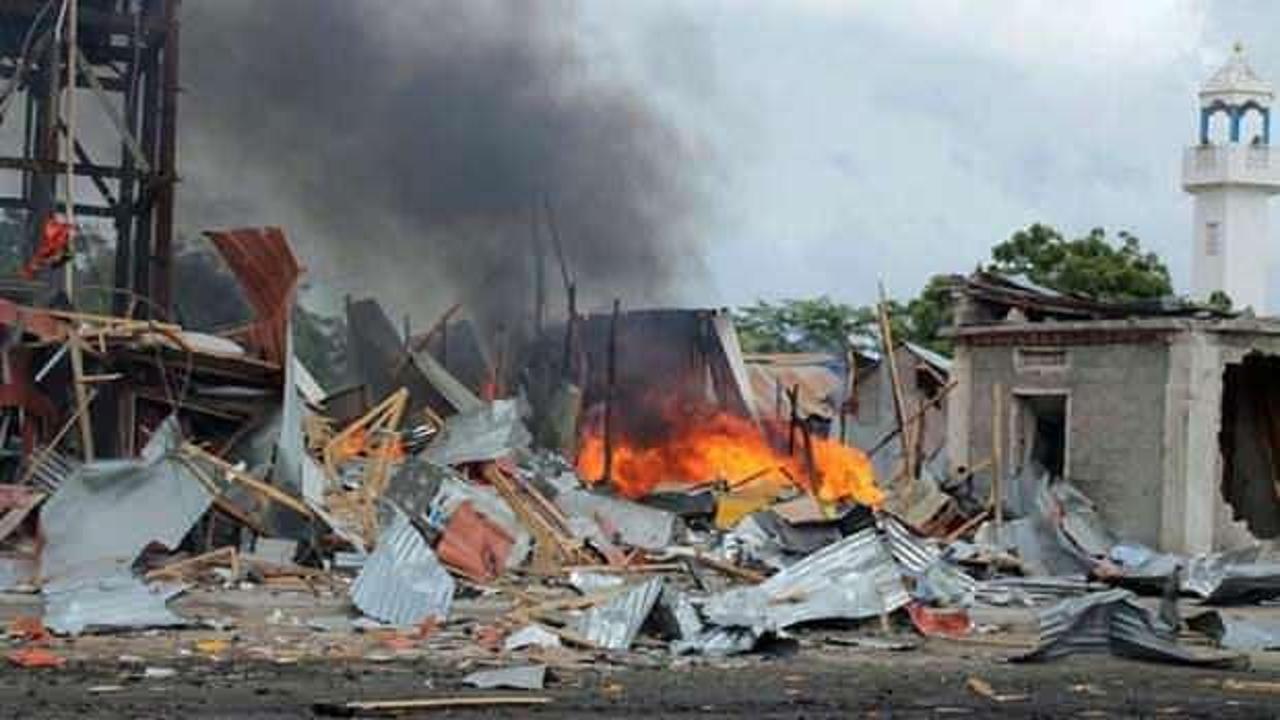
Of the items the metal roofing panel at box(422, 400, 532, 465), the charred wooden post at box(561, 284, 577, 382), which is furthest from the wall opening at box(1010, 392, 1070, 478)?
the charred wooden post at box(561, 284, 577, 382)

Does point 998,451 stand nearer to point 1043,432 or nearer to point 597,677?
point 1043,432

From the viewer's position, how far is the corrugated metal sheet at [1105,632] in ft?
49.9

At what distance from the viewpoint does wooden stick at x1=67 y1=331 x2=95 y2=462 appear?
19.9 m

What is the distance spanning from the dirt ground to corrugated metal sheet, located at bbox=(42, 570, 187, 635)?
0.21 m

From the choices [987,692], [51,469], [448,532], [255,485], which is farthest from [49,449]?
[987,692]

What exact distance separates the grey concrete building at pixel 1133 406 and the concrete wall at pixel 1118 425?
16 millimetres

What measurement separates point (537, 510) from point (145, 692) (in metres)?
9.97

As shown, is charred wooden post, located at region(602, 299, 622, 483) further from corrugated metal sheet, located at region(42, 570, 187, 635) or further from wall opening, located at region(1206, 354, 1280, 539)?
corrugated metal sheet, located at region(42, 570, 187, 635)

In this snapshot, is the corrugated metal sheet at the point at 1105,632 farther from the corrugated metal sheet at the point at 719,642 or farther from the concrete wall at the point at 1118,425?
the concrete wall at the point at 1118,425

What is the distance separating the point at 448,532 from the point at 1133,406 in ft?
26.2

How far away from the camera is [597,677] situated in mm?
13484

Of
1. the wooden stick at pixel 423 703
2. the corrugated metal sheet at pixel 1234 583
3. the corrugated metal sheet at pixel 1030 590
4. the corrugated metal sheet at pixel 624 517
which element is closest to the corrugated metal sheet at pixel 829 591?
the corrugated metal sheet at pixel 1030 590

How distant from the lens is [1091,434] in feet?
Answer: 75.4

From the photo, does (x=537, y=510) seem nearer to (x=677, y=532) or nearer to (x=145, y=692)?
(x=677, y=532)
